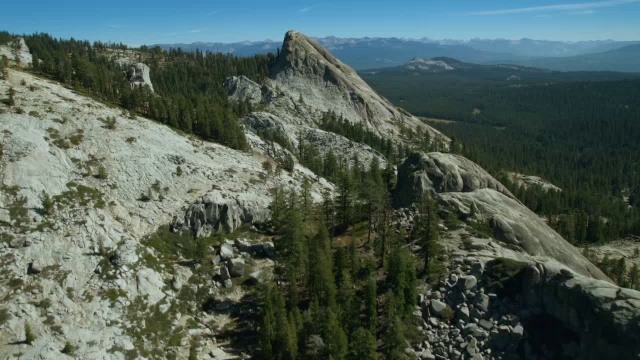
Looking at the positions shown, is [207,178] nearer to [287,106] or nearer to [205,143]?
[205,143]

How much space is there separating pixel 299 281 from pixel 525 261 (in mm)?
35342

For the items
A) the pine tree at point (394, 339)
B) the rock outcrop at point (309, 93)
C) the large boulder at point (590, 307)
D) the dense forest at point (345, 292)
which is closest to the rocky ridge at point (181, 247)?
the large boulder at point (590, 307)

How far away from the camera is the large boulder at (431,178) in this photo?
8031 centimetres

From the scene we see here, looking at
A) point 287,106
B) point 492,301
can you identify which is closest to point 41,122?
point 492,301

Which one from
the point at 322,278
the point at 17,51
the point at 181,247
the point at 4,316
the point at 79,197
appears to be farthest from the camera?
the point at 17,51

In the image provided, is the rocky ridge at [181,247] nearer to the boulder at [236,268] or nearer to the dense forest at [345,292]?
the boulder at [236,268]

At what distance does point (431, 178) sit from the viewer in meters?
81.4

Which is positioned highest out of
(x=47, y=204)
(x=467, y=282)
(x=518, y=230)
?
(x=47, y=204)

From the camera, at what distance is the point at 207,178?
82.8 meters

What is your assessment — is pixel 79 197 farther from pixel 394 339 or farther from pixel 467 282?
pixel 467 282

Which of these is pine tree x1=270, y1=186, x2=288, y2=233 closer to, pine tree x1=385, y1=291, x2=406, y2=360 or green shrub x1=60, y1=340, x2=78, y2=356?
pine tree x1=385, y1=291, x2=406, y2=360

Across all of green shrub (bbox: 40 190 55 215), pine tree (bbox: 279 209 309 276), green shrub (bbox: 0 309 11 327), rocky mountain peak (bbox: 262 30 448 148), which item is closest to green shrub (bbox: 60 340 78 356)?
green shrub (bbox: 0 309 11 327)

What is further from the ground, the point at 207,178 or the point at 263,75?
the point at 263,75

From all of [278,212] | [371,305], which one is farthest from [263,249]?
[371,305]
